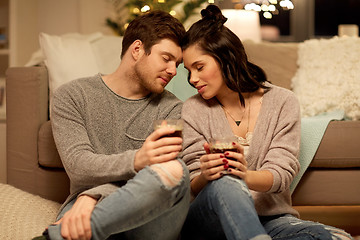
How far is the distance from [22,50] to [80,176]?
9.44ft

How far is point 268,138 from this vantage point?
5.38 feet

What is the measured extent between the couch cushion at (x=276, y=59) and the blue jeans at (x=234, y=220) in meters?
1.25

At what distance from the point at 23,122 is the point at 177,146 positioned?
3.93 ft

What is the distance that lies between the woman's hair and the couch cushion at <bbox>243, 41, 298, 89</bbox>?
0.98 m

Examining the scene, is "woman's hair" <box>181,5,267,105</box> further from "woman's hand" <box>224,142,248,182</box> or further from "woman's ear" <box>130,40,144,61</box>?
"woman's hand" <box>224,142,248,182</box>

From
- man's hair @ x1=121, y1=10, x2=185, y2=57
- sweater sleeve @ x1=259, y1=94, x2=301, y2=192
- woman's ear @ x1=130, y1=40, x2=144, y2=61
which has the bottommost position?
sweater sleeve @ x1=259, y1=94, x2=301, y2=192

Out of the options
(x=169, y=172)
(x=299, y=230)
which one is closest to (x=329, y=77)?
(x=299, y=230)

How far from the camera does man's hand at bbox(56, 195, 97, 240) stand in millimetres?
1247

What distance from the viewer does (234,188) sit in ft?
4.36

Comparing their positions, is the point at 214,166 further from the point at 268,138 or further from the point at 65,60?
the point at 65,60

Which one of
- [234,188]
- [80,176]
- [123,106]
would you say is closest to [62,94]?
[123,106]

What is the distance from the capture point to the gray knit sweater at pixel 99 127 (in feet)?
4.84

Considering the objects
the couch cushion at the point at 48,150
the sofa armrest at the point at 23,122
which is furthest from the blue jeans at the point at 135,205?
the sofa armrest at the point at 23,122

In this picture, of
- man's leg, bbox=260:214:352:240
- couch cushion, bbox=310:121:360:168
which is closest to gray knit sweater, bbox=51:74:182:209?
man's leg, bbox=260:214:352:240
